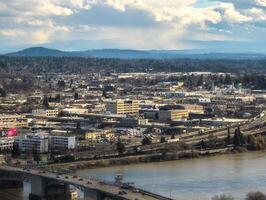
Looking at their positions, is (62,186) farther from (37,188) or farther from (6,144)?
(6,144)

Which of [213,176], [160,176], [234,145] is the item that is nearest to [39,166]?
[160,176]

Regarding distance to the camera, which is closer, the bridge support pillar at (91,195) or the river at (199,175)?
the bridge support pillar at (91,195)

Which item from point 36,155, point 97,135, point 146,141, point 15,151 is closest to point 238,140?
point 146,141

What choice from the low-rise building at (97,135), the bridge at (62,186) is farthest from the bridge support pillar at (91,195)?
the low-rise building at (97,135)

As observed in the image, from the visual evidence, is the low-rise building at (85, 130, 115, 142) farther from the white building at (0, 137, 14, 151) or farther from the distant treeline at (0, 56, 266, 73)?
the distant treeline at (0, 56, 266, 73)

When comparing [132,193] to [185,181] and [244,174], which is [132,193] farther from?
[244,174]

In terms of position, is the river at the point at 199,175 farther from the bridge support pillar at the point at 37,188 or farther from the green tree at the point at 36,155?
the green tree at the point at 36,155
